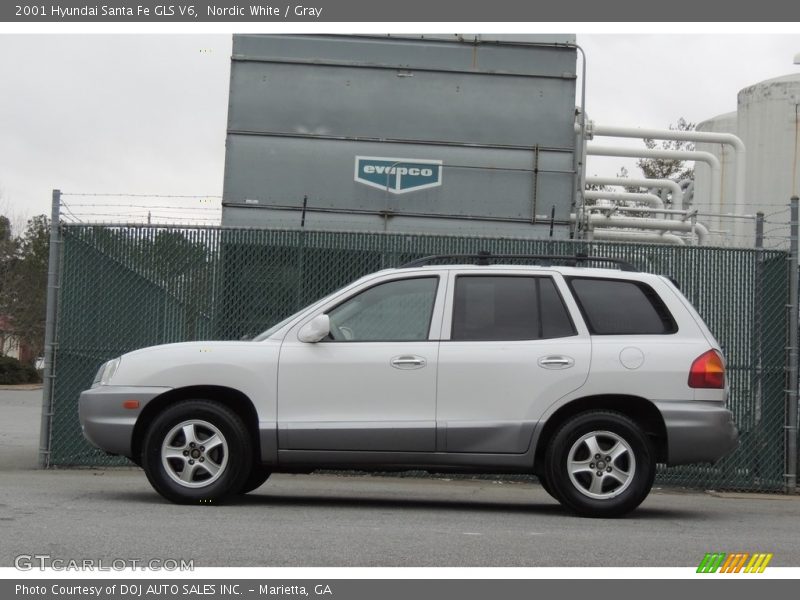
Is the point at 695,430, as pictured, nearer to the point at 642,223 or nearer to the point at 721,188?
the point at 642,223

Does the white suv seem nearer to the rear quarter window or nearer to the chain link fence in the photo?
the rear quarter window

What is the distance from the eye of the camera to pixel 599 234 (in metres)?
25.2

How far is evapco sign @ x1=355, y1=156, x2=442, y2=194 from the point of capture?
561 inches

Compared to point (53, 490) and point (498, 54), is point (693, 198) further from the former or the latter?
point (53, 490)

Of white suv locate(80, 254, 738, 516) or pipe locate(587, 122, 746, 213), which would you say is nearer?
white suv locate(80, 254, 738, 516)

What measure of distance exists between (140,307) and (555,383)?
4.89 meters

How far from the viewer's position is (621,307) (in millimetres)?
9266

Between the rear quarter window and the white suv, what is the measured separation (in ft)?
0.05

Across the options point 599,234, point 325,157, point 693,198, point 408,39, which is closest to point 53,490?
point 325,157

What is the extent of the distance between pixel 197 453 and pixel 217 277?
3.46 meters

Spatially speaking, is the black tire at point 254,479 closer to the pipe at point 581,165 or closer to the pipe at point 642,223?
the pipe at point 581,165

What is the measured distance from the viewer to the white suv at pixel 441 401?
897cm

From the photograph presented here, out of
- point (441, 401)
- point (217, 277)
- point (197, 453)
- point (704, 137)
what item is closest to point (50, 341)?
point (217, 277)
